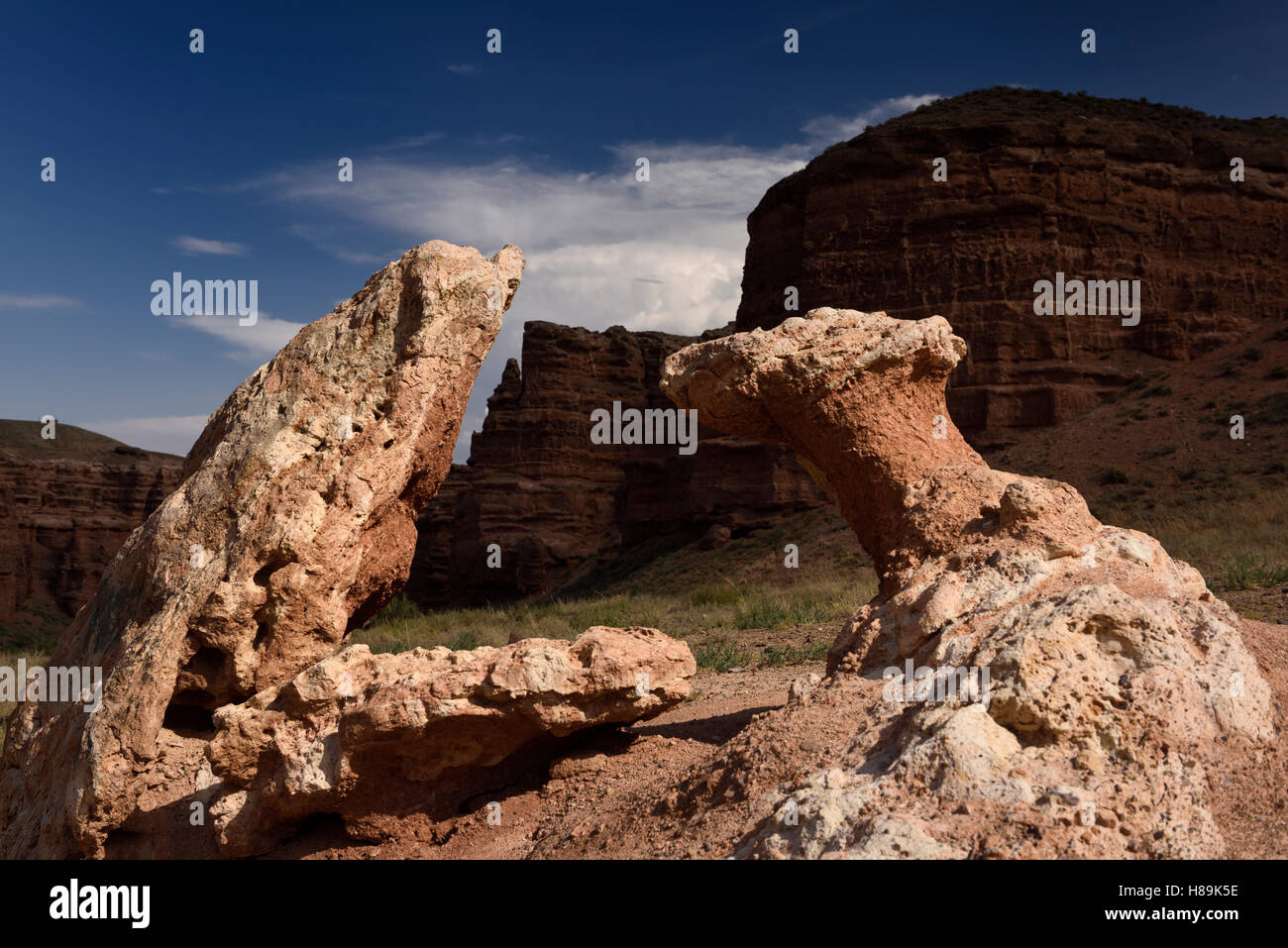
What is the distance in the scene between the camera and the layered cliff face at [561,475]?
3275 centimetres

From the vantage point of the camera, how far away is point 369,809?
185 inches

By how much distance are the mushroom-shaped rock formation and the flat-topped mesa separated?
0.07ft

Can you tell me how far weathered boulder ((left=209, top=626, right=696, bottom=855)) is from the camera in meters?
4.45

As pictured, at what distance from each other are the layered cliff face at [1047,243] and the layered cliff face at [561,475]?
798 centimetres

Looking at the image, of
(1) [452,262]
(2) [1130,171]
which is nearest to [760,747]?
(1) [452,262]

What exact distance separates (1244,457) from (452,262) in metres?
17.3

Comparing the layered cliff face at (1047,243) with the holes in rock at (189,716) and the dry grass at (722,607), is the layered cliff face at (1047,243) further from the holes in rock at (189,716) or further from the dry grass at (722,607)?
the holes in rock at (189,716)

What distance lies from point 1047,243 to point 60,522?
40.1 metres

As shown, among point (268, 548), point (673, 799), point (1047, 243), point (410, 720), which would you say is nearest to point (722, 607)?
point (268, 548)

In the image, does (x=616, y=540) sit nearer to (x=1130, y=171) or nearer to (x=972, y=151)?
(x=972, y=151)

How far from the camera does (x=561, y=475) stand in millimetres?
34125

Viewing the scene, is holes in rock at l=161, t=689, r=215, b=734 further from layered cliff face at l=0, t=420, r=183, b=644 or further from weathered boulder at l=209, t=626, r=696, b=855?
layered cliff face at l=0, t=420, r=183, b=644

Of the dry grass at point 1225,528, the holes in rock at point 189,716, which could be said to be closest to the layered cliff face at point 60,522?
the dry grass at point 1225,528

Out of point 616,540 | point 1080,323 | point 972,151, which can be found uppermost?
point 972,151
